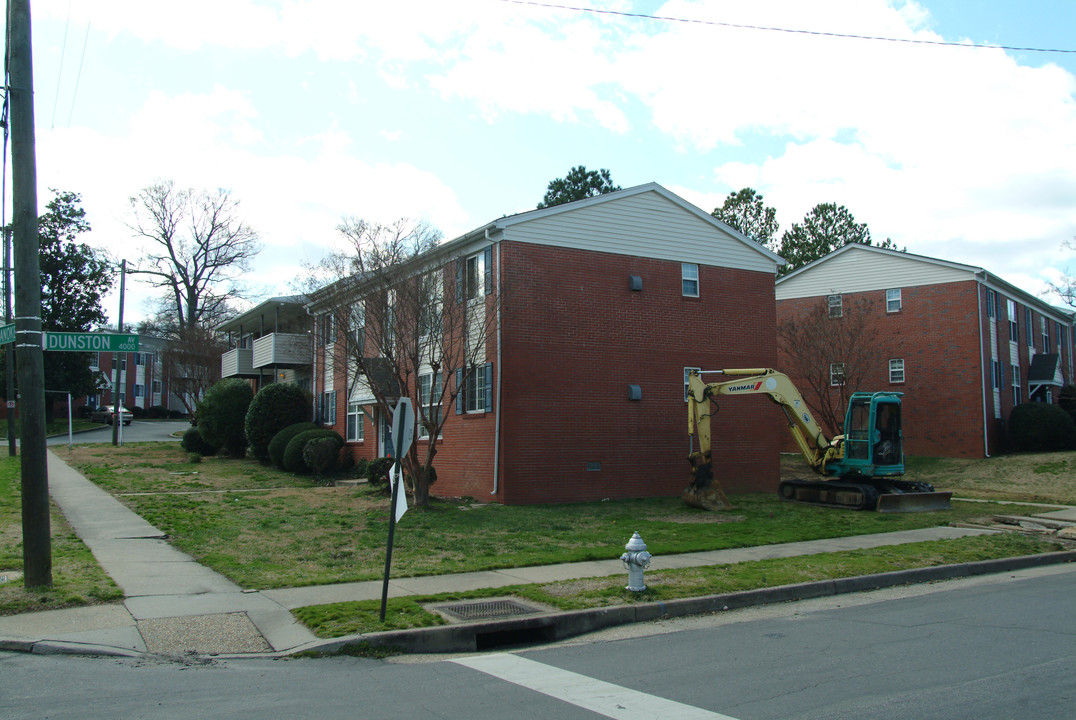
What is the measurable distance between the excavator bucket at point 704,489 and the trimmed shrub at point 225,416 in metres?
19.7

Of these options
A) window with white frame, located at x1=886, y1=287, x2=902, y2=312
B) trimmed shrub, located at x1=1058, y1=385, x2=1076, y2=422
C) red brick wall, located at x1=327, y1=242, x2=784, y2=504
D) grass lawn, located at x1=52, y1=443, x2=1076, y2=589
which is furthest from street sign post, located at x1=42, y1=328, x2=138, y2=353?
trimmed shrub, located at x1=1058, y1=385, x2=1076, y2=422

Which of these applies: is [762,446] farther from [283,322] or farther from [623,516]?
[283,322]

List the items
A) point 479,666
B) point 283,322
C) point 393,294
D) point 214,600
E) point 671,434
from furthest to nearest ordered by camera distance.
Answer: point 283,322 → point 671,434 → point 393,294 → point 214,600 → point 479,666

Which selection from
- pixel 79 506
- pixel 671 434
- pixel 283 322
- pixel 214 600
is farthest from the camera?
pixel 283 322

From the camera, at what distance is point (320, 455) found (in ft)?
85.8

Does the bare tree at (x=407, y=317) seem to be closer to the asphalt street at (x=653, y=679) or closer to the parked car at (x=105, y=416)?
the asphalt street at (x=653, y=679)

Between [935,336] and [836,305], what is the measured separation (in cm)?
423

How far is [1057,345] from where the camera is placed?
45688 millimetres

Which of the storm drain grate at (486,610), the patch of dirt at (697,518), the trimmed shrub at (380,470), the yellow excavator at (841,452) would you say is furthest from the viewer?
the trimmed shrub at (380,470)

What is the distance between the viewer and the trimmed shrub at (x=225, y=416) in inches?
1280

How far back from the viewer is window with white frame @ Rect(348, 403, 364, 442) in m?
28.2

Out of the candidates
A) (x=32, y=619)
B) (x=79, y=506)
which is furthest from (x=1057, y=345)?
(x=32, y=619)

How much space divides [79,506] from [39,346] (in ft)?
30.0

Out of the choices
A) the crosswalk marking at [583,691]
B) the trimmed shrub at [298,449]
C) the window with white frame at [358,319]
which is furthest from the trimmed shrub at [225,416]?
the crosswalk marking at [583,691]
